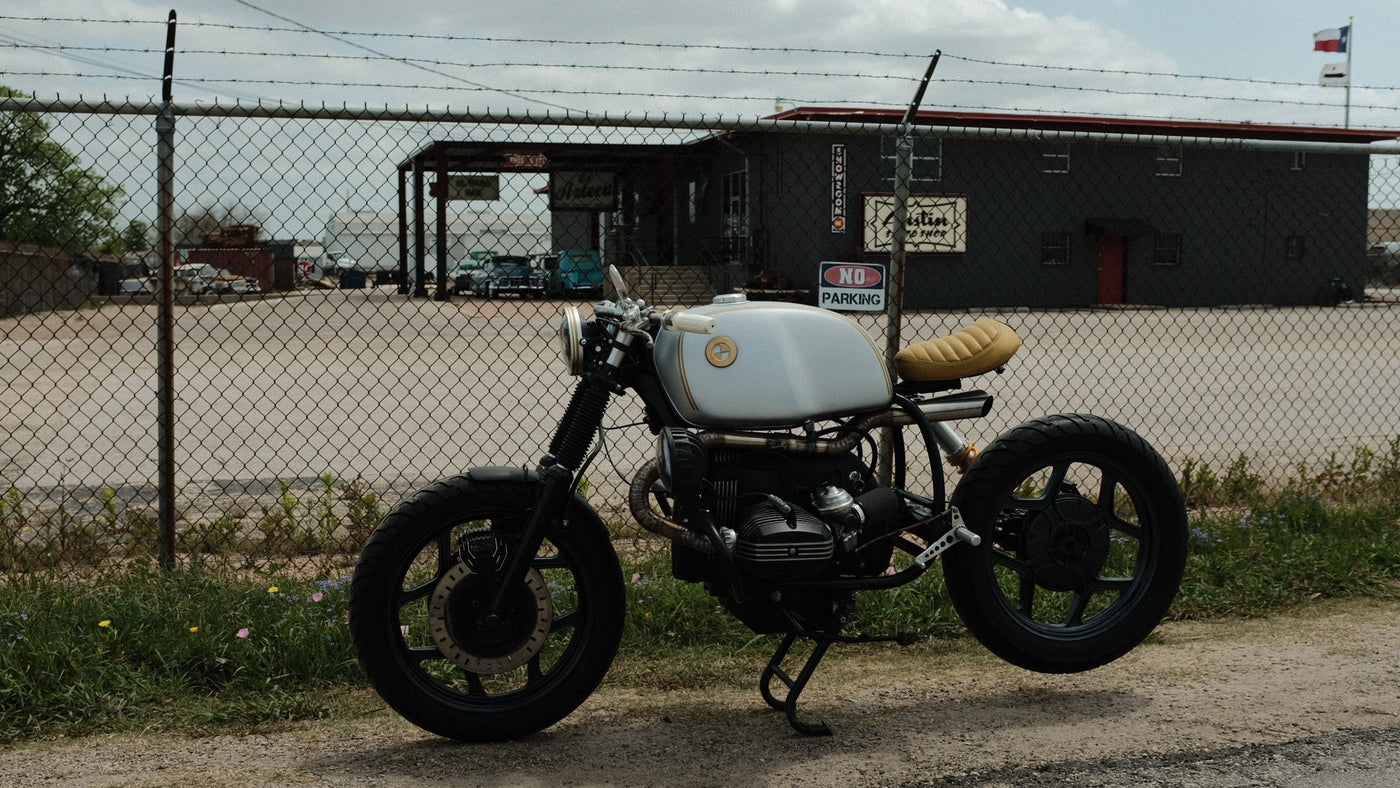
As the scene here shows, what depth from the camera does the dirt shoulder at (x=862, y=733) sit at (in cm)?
351

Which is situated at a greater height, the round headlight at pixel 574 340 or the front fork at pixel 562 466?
the round headlight at pixel 574 340

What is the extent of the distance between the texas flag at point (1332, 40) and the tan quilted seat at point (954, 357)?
3660 centimetres

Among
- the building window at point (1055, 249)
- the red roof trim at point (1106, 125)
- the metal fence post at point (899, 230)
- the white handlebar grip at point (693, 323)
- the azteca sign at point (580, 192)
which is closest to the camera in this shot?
the white handlebar grip at point (693, 323)

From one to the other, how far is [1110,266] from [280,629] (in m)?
34.1

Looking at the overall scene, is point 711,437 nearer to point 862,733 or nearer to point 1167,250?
point 862,733

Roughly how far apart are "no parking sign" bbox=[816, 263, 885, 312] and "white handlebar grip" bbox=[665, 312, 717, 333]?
1936mm

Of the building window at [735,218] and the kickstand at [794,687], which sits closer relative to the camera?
the kickstand at [794,687]

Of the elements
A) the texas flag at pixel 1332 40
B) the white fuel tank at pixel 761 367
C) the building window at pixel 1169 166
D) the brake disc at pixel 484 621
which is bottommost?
the brake disc at pixel 484 621

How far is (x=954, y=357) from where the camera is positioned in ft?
12.9

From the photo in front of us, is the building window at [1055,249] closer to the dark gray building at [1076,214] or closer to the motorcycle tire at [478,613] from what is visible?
the dark gray building at [1076,214]

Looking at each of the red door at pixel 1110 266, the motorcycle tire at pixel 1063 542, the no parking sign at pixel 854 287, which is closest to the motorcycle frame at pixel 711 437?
the motorcycle tire at pixel 1063 542

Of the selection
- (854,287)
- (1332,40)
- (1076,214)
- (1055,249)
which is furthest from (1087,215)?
(854,287)

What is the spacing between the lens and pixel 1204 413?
10.8 m

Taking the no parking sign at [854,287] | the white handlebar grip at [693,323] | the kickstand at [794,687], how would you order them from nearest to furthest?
the white handlebar grip at [693,323], the kickstand at [794,687], the no parking sign at [854,287]
